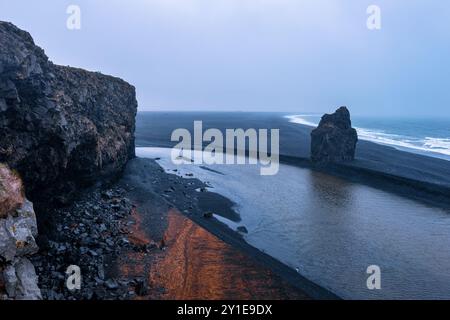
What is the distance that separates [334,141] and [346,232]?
37725mm

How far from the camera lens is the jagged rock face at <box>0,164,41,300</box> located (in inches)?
664

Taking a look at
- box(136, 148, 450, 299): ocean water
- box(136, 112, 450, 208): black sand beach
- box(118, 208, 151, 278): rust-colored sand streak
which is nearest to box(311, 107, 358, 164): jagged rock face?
box(136, 112, 450, 208): black sand beach

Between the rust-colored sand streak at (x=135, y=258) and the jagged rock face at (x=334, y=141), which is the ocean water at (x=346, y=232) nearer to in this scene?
the rust-colored sand streak at (x=135, y=258)

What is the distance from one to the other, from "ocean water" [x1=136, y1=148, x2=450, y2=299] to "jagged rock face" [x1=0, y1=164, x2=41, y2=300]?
17.3m

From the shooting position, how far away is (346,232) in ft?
114

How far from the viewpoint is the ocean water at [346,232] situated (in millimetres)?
25603

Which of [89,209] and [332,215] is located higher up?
[89,209]

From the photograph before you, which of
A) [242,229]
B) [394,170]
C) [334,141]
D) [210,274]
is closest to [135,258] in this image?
[210,274]

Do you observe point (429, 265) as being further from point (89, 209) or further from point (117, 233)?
point (89, 209)

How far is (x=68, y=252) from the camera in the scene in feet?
78.1

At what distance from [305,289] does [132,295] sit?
424 inches

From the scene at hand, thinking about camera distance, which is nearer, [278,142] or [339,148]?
[339,148]

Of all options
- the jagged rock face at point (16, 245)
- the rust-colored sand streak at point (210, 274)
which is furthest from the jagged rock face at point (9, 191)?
the rust-colored sand streak at point (210, 274)
